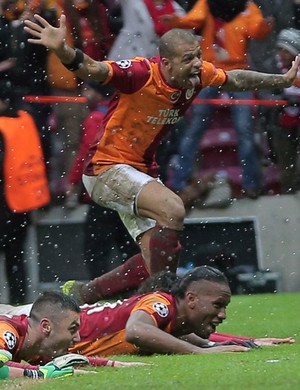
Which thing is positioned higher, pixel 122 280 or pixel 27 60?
pixel 27 60

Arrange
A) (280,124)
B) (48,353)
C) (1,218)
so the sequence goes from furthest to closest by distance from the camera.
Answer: (280,124) < (1,218) < (48,353)

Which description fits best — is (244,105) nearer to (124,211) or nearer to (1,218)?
(1,218)

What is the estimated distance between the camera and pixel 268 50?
12.2 m

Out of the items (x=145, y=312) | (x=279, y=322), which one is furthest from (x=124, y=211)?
(x=145, y=312)

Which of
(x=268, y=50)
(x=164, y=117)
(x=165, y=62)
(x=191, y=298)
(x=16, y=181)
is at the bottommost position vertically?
(x=16, y=181)

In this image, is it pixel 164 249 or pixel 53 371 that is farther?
pixel 164 249

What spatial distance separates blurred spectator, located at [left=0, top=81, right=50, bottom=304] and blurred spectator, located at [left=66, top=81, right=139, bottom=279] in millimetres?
329

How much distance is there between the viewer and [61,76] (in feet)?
39.0

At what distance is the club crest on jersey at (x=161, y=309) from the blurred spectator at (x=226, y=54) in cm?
461

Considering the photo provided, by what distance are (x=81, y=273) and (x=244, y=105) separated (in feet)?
6.92

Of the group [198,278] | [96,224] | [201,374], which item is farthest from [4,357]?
[96,224]

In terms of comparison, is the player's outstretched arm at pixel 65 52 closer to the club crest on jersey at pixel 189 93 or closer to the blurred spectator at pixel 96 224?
the club crest on jersey at pixel 189 93

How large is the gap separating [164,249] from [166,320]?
4.96ft

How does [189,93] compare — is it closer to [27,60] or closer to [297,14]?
[27,60]
